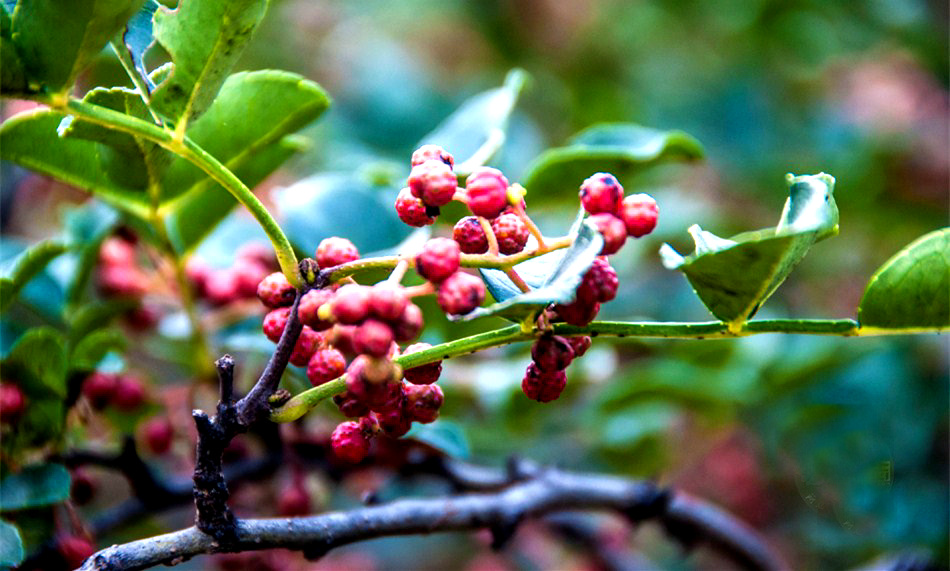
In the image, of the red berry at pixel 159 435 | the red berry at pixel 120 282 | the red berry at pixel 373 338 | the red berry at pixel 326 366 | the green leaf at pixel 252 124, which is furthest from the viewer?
the red berry at pixel 120 282

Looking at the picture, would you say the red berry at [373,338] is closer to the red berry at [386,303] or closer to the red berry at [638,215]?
the red berry at [386,303]

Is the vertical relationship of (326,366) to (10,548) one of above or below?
above

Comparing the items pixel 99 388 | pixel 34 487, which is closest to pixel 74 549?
pixel 34 487

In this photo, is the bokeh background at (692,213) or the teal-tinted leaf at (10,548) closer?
the teal-tinted leaf at (10,548)

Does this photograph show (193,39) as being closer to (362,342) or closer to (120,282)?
(362,342)

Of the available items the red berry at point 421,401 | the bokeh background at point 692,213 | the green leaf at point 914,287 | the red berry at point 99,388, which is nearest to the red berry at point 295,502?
the bokeh background at point 692,213

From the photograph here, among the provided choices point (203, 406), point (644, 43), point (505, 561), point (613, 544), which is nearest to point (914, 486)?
point (613, 544)
